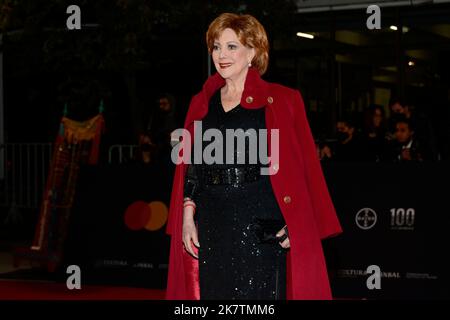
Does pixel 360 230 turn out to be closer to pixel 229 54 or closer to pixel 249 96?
pixel 249 96

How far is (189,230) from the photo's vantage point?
4.52m

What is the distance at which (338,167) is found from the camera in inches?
347

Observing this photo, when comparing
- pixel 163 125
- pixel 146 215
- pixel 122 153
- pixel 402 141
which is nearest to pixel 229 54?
pixel 146 215

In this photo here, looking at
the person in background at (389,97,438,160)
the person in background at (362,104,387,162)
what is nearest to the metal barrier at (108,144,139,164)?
the person in background at (362,104,387,162)

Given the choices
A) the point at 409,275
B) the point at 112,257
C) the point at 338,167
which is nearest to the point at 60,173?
the point at 112,257

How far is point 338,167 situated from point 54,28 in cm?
603

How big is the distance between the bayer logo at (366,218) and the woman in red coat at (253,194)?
13.6 ft

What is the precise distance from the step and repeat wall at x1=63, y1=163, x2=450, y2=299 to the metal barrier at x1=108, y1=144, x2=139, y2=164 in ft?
14.4

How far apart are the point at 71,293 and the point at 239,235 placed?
5.17 metres

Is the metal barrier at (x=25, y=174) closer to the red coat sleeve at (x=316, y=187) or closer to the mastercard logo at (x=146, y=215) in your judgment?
the mastercard logo at (x=146, y=215)

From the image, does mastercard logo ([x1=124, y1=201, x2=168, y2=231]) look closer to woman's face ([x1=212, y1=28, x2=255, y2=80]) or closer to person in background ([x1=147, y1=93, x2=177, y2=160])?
person in background ([x1=147, y1=93, x2=177, y2=160])

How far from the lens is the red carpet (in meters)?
8.98

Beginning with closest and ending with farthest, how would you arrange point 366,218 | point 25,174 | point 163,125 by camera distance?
point 366,218
point 163,125
point 25,174

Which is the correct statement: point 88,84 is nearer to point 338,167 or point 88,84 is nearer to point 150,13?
point 150,13
